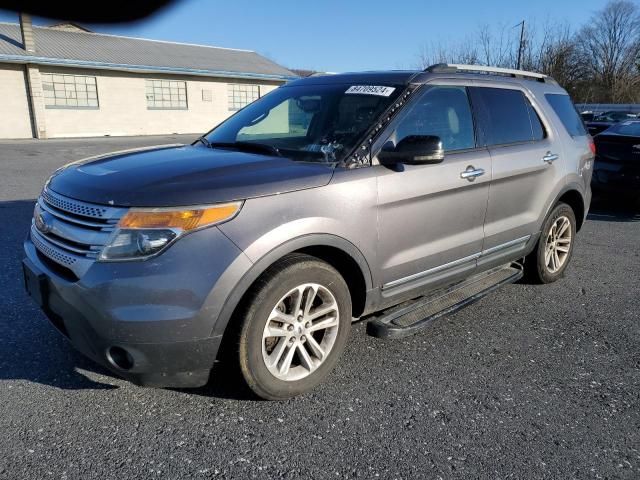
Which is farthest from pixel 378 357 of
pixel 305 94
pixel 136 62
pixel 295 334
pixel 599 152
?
pixel 136 62

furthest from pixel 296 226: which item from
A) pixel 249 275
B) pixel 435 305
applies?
pixel 435 305

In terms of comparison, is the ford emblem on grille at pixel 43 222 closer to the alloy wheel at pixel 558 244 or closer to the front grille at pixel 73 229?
the front grille at pixel 73 229

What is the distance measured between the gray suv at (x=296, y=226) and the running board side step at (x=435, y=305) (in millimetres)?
18

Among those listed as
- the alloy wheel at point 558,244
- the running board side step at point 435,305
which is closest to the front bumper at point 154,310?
the running board side step at point 435,305

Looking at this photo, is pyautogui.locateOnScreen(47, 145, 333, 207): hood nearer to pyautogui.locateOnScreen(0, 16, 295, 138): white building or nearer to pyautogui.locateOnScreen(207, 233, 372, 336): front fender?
pyautogui.locateOnScreen(207, 233, 372, 336): front fender

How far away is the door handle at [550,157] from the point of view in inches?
179

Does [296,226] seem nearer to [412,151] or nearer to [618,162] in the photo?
[412,151]

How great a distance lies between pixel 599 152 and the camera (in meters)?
8.76

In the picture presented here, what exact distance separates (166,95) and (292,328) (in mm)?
27807

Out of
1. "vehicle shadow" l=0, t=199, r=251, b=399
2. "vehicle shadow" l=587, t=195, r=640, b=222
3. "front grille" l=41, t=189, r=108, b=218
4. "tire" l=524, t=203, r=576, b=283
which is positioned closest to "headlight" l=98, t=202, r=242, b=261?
"front grille" l=41, t=189, r=108, b=218

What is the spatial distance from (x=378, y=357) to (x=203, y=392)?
3.87 feet

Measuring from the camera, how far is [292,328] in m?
2.96

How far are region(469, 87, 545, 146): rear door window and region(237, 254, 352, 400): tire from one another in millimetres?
1878

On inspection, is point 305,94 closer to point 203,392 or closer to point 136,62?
point 203,392
